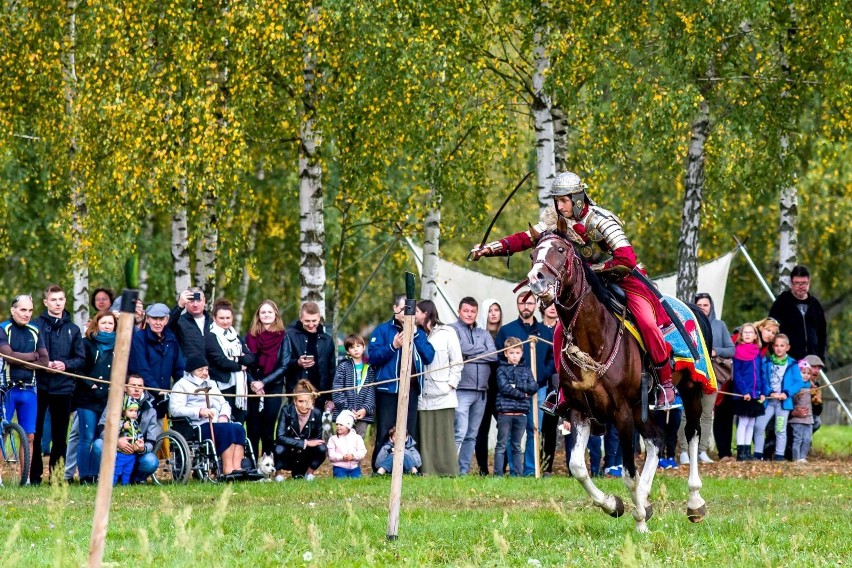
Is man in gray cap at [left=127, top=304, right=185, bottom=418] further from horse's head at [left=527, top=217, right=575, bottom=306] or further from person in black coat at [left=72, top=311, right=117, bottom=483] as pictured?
horse's head at [left=527, top=217, right=575, bottom=306]

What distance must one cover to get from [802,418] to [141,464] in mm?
8524

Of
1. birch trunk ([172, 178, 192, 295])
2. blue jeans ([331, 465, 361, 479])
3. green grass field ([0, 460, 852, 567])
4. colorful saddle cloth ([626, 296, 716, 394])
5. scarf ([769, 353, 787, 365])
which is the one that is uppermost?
birch trunk ([172, 178, 192, 295])

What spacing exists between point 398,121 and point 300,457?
604 cm

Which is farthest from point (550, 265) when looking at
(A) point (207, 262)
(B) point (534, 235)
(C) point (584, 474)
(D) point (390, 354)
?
(A) point (207, 262)

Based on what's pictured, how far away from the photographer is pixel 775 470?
1736 cm

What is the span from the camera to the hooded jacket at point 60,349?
15070 mm

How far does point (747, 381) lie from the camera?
60.2 feet

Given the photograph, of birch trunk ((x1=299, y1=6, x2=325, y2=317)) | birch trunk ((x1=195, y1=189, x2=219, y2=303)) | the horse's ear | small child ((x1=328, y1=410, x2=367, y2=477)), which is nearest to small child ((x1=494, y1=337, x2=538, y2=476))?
small child ((x1=328, y1=410, x2=367, y2=477))

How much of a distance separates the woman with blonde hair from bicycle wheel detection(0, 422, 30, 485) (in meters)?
2.58

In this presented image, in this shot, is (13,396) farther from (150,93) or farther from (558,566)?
(558,566)

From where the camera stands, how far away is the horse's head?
9875 mm

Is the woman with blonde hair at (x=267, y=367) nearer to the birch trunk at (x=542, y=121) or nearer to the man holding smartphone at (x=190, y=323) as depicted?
the man holding smartphone at (x=190, y=323)

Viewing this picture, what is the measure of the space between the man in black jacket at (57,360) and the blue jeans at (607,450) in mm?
5710

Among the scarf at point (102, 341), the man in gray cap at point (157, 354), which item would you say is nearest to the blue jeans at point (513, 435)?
the man in gray cap at point (157, 354)
